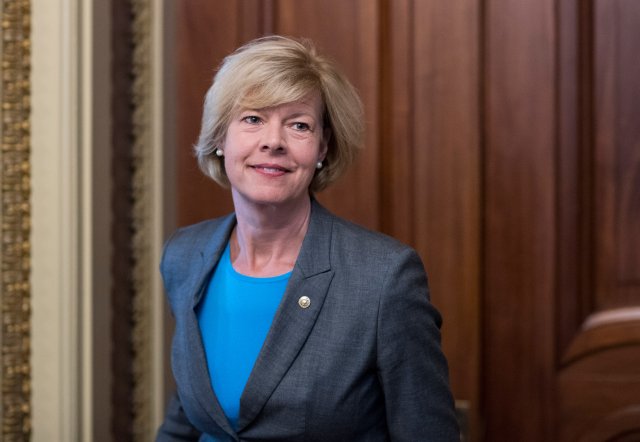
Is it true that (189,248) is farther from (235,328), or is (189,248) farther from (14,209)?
(14,209)

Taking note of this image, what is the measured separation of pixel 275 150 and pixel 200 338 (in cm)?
31

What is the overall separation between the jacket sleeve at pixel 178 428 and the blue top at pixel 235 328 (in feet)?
0.54

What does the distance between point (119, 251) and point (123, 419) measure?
32cm

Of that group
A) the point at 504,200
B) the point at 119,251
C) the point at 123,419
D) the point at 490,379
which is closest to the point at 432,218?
the point at 504,200

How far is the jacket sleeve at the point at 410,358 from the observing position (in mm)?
1296

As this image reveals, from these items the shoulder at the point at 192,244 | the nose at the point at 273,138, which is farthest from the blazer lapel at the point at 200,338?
the nose at the point at 273,138

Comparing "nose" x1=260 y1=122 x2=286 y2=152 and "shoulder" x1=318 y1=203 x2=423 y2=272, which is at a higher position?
"nose" x1=260 y1=122 x2=286 y2=152

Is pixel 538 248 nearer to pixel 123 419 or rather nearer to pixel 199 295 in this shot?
pixel 199 295

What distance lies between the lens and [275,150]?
131cm

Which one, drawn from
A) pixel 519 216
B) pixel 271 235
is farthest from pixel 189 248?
pixel 519 216

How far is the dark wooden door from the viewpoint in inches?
63.9

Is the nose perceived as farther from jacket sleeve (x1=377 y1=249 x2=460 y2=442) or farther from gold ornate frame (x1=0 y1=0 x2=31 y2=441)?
gold ornate frame (x1=0 y1=0 x2=31 y2=441)

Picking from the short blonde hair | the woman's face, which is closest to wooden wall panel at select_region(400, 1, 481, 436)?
the short blonde hair

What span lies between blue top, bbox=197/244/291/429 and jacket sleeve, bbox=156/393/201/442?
0.54 feet
